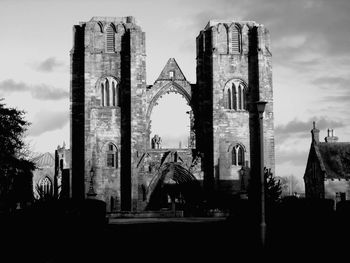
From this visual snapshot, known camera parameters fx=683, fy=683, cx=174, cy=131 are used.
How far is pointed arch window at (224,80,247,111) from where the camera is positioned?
6047 cm

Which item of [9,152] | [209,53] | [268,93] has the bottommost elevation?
[9,152]

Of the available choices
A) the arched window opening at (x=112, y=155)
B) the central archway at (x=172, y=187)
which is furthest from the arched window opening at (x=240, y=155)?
the arched window opening at (x=112, y=155)

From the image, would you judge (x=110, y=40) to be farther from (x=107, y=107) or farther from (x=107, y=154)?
(x=107, y=154)

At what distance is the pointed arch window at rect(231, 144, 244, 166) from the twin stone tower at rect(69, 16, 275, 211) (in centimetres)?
9

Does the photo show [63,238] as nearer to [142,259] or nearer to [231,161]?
→ [142,259]

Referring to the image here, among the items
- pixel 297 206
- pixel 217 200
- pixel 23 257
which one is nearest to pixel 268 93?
pixel 217 200

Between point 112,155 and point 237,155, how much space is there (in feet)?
35.9

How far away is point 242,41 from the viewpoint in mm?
61031

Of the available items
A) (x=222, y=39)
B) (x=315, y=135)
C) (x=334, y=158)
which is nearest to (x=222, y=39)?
(x=222, y=39)

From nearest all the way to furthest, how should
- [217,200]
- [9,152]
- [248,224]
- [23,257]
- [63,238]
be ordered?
[23,257] → [63,238] → [248,224] → [9,152] → [217,200]

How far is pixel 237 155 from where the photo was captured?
60031 millimetres

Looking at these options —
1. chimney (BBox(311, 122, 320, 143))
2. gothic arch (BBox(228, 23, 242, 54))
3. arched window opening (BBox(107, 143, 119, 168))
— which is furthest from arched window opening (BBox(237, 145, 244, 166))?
arched window opening (BBox(107, 143, 119, 168))

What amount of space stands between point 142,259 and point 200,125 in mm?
41856

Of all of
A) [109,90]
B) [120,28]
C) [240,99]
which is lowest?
[240,99]
